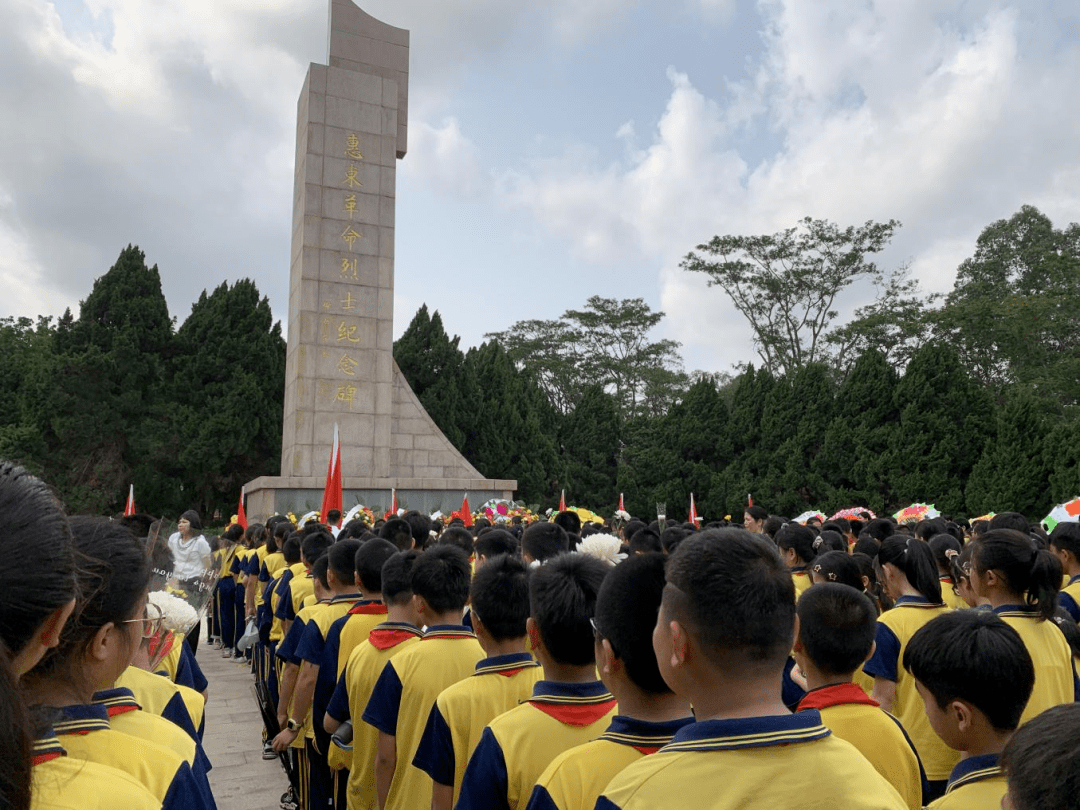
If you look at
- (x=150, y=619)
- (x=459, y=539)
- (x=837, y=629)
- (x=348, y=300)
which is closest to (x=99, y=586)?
(x=150, y=619)

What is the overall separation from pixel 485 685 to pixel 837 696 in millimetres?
888

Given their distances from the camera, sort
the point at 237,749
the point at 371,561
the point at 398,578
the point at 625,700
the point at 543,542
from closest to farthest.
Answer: the point at 625,700 < the point at 398,578 < the point at 371,561 < the point at 543,542 < the point at 237,749

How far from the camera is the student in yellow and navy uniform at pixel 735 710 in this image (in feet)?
3.67

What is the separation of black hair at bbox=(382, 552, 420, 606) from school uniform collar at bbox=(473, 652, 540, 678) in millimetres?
733

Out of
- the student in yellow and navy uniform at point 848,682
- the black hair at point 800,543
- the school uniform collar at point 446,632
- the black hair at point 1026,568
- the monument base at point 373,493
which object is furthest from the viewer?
the monument base at point 373,493

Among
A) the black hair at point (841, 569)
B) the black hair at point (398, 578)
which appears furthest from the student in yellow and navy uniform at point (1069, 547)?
the black hair at point (398, 578)

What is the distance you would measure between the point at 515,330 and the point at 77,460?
1820 centimetres

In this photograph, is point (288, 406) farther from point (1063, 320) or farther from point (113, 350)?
point (1063, 320)

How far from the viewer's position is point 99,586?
139 cm

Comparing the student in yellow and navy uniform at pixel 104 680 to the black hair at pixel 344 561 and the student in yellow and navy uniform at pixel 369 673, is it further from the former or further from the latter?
the black hair at pixel 344 561

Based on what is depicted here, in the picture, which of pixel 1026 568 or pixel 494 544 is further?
pixel 494 544

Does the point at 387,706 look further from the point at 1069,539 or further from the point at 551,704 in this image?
the point at 1069,539

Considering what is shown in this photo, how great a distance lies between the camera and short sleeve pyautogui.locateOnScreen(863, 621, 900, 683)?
2.79 metres

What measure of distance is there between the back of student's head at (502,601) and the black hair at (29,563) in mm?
1289
